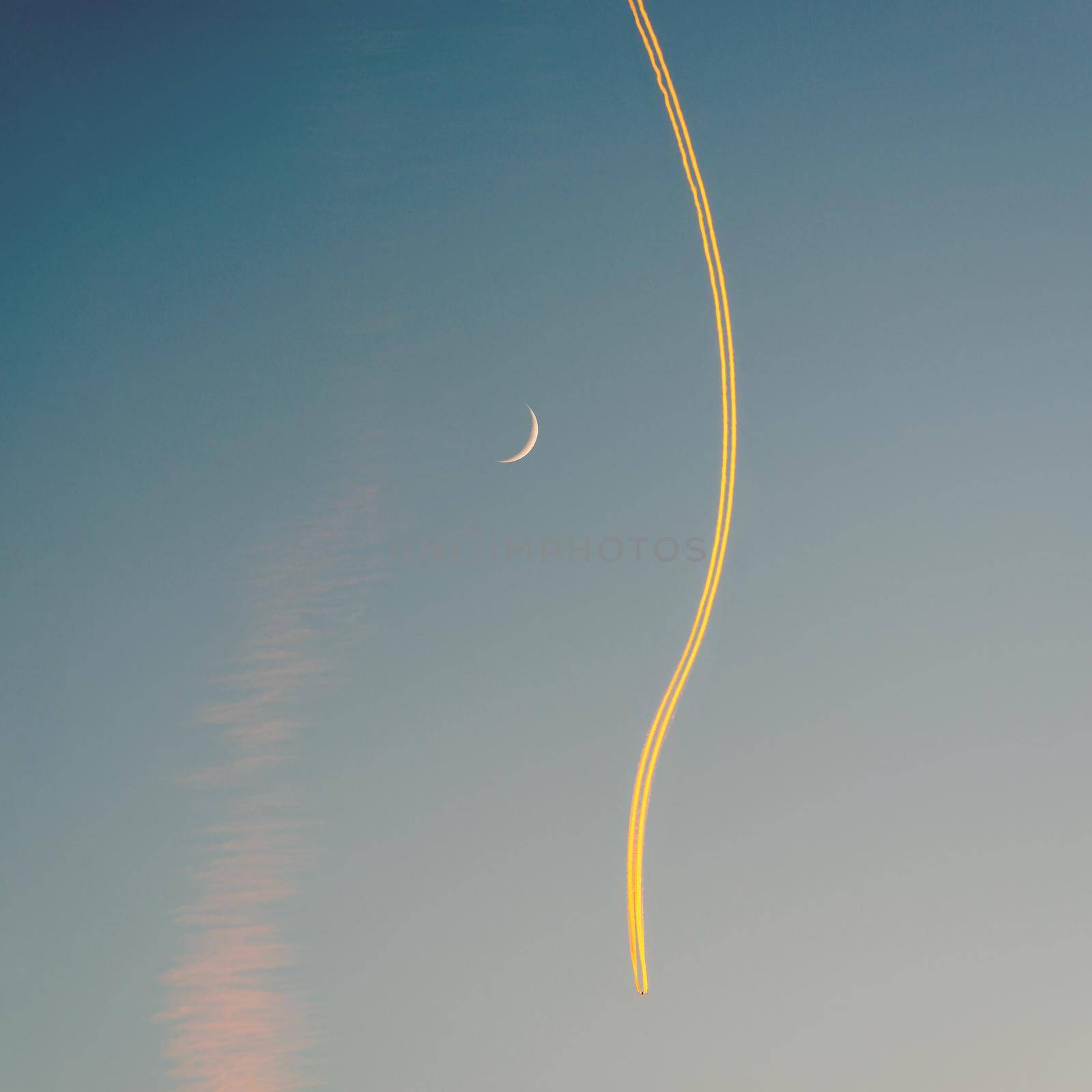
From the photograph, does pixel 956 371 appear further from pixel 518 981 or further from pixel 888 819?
pixel 518 981

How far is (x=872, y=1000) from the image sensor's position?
334 cm

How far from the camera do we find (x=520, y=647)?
341cm

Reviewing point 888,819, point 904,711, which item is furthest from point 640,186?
point 888,819

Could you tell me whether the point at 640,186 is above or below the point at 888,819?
above

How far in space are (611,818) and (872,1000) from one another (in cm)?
99

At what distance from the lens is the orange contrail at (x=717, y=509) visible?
11.0 ft

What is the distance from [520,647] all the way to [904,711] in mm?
1239

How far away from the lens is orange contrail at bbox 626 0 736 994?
11.0 ft

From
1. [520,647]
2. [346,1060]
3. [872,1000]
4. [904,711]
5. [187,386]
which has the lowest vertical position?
[872,1000]

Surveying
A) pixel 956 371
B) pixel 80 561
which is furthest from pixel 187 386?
pixel 956 371

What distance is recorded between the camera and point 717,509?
343 centimetres

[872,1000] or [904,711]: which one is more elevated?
[904,711]

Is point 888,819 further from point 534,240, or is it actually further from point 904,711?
point 534,240

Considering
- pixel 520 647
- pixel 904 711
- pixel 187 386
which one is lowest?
pixel 904 711
